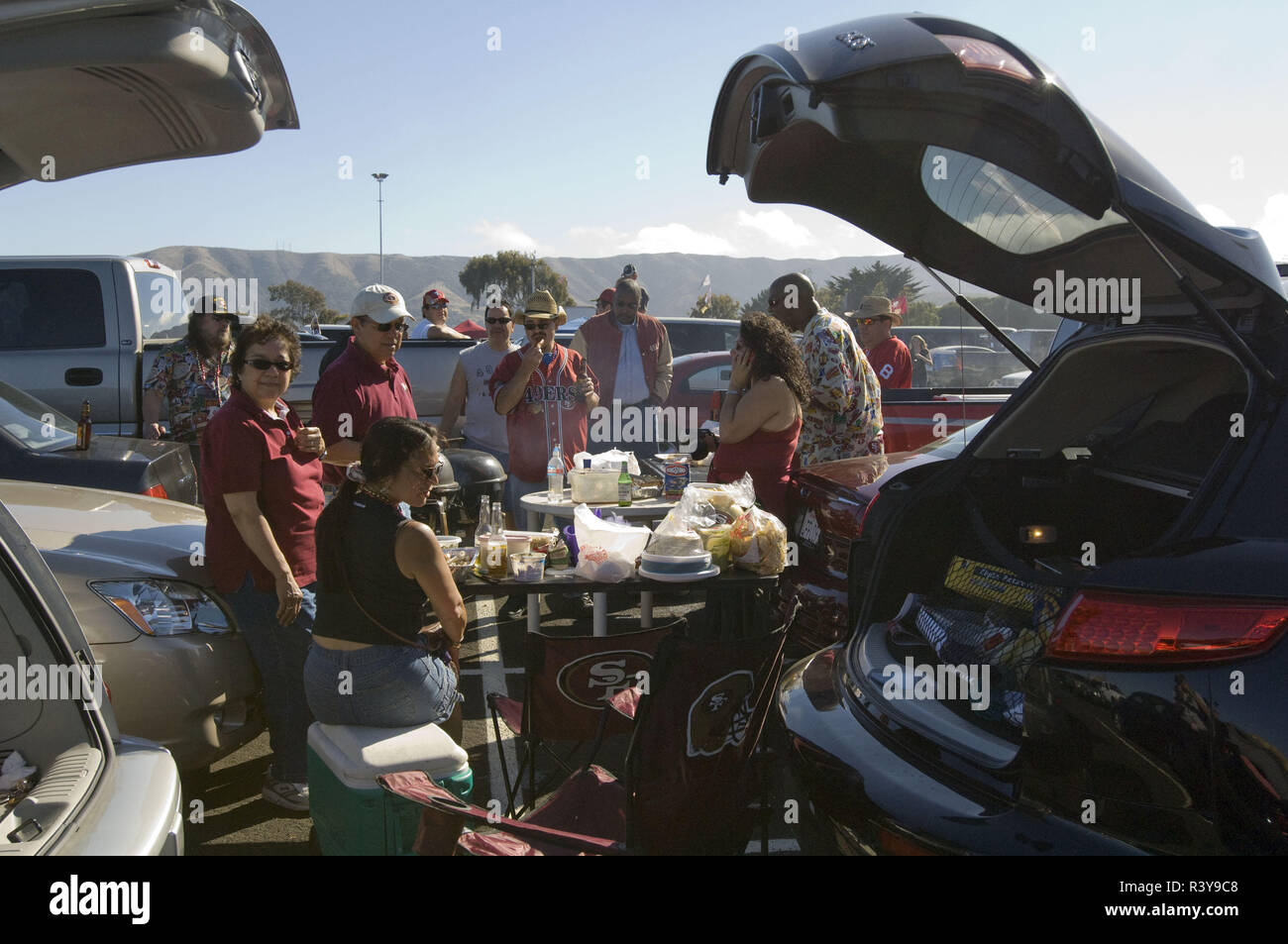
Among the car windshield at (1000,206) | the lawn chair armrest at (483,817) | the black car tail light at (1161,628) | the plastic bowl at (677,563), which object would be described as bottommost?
the lawn chair armrest at (483,817)

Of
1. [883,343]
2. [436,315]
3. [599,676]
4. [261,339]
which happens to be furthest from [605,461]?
[436,315]

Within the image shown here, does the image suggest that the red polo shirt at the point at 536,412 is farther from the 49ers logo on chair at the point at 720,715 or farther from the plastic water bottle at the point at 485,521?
the 49ers logo on chair at the point at 720,715

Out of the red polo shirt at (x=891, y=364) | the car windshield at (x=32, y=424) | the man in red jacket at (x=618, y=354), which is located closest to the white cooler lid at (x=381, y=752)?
the car windshield at (x=32, y=424)

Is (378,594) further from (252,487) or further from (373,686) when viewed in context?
(252,487)

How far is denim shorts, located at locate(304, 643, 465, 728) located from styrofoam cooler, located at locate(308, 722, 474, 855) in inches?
1.8

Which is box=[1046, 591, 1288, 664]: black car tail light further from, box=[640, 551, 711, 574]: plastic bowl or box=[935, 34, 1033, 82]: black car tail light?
box=[640, 551, 711, 574]: plastic bowl

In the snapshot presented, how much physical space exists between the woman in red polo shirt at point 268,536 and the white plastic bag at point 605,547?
3.62ft

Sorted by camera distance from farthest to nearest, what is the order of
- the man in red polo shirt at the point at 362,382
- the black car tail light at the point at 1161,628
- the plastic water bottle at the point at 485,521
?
the man in red polo shirt at the point at 362,382
the plastic water bottle at the point at 485,521
the black car tail light at the point at 1161,628

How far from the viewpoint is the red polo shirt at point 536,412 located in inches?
244

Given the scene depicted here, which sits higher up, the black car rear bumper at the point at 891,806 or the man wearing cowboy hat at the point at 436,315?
the man wearing cowboy hat at the point at 436,315

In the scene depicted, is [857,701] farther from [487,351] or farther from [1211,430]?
[487,351]
